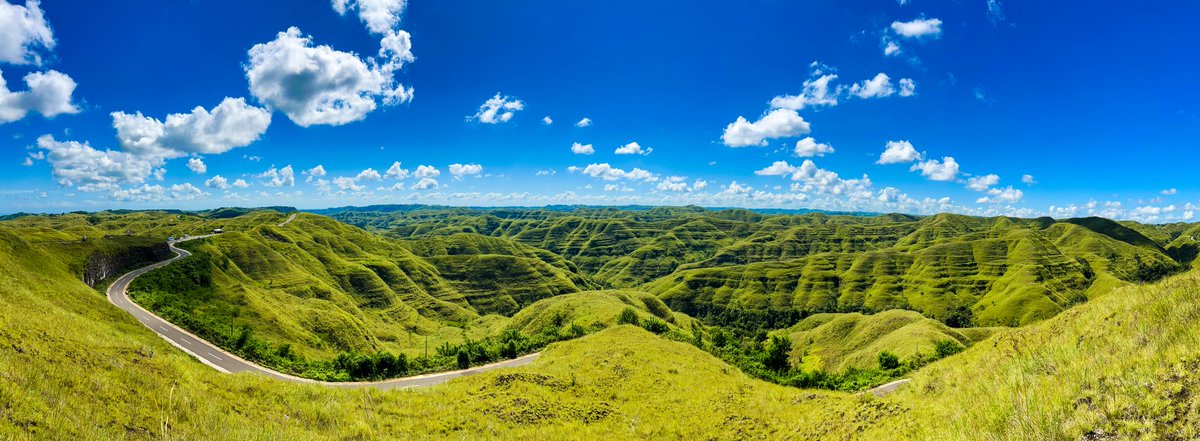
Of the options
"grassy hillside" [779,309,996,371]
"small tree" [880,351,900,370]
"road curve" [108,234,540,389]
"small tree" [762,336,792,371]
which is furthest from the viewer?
"grassy hillside" [779,309,996,371]

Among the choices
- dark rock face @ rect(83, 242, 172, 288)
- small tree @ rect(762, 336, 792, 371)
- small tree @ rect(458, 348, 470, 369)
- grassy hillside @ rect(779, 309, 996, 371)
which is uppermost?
dark rock face @ rect(83, 242, 172, 288)

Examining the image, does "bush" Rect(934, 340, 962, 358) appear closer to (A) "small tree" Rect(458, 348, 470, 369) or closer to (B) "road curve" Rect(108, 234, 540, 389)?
(B) "road curve" Rect(108, 234, 540, 389)

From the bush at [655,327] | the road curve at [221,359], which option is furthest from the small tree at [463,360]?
the bush at [655,327]

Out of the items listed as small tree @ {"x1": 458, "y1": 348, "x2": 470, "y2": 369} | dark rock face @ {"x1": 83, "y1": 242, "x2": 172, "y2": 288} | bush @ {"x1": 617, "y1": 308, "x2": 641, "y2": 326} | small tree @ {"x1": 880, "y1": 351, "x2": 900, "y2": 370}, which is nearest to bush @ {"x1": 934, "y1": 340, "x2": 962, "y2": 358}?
small tree @ {"x1": 880, "y1": 351, "x2": 900, "y2": 370}

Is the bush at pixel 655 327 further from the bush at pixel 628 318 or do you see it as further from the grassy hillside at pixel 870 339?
the grassy hillside at pixel 870 339

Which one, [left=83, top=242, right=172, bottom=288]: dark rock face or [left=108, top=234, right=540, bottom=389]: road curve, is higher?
[left=83, top=242, right=172, bottom=288]: dark rock face

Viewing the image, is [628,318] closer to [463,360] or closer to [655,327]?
[655,327]

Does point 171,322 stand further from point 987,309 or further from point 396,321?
point 987,309

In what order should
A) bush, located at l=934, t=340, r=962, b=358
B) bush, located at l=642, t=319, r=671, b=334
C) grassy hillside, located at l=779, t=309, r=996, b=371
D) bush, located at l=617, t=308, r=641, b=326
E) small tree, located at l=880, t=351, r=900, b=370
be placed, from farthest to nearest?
bush, located at l=617, t=308, r=641, b=326
bush, located at l=642, t=319, r=671, b=334
grassy hillside, located at l=779, t=309, r=996, b=371
bush, located at l=934, t=340, r=962, b=358
small tree, located at l=880, t=351, r=900, b=370

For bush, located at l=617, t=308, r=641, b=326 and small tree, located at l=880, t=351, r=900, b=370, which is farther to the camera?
bush, located at l=617, t=308, r=641, b=326

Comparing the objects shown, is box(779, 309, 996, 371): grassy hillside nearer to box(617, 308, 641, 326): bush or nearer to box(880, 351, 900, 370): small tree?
box(880, 351, 900, 370): small tree
